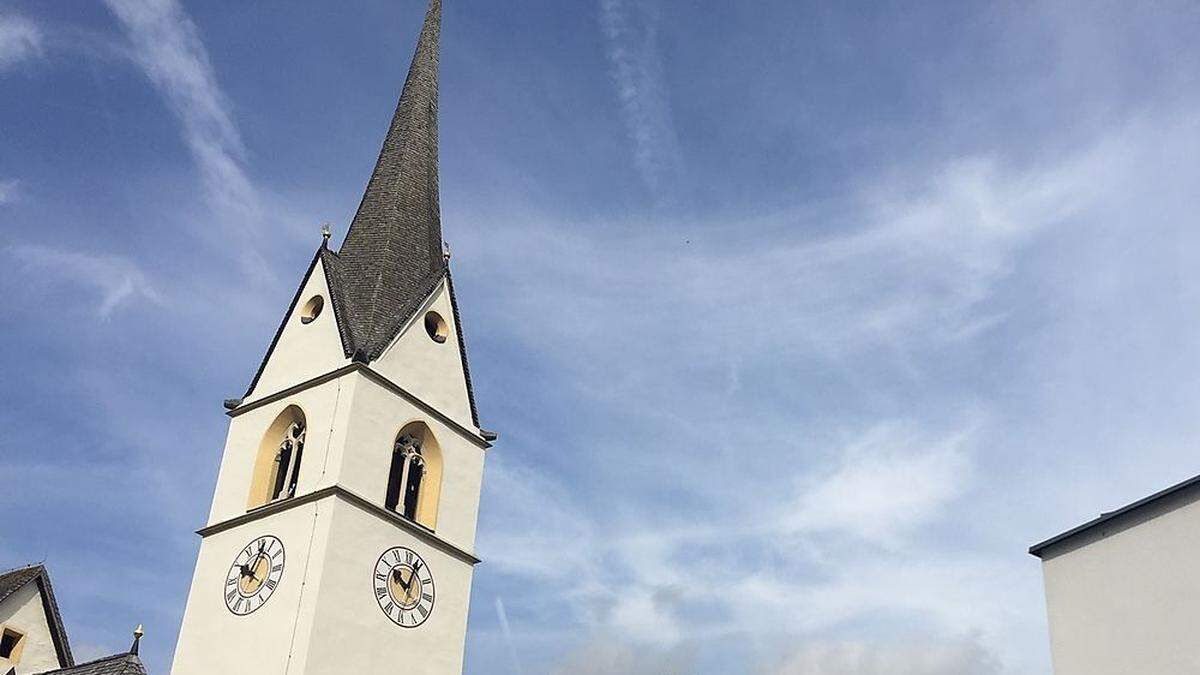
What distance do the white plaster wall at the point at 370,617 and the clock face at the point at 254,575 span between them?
51.6 inches

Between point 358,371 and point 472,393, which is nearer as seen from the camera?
point 358,371

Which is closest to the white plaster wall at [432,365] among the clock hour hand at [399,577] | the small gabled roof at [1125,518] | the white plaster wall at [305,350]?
the white plaster wall at [305,350]

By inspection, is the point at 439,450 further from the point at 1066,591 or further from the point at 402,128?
the point at 1066,591

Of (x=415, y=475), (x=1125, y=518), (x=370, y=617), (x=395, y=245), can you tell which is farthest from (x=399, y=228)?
(x=1125, y=518)

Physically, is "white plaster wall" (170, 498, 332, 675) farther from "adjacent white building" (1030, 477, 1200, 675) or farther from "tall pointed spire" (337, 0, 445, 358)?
"adjacent white building" (1030, 477, 1200, 675)

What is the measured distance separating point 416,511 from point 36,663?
29.6 ft

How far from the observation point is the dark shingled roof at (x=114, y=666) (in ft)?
75.0

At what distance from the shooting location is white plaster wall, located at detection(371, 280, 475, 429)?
28.8 meters

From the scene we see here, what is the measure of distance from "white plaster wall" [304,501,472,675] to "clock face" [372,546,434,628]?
14 centimetres

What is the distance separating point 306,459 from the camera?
88.5 ft

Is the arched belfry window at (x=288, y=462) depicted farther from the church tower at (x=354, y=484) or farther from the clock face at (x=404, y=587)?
the clock face at (x=404, y=587)

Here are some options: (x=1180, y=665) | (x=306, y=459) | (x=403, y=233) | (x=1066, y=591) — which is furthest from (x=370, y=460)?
(x=1180, y=665)

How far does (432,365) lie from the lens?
29.9 metres

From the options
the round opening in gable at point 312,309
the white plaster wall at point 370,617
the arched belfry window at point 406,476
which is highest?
the round opening in gable at point 312,309
